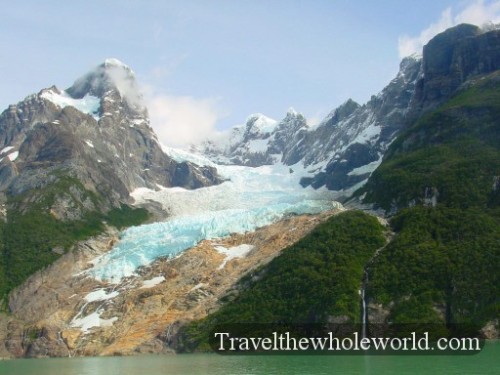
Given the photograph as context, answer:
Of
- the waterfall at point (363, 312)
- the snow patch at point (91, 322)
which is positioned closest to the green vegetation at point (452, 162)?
the waterfall at point (363, 312)

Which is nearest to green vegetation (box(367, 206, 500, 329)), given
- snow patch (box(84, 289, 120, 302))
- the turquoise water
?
the turquoise water

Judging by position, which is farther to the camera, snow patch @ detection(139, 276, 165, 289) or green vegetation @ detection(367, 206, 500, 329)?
snow patch @ detection(139, 276, 165, 289)

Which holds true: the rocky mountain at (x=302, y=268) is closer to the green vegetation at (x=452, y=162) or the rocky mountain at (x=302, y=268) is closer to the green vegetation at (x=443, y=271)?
the green vegetation at (x=443, y=271)

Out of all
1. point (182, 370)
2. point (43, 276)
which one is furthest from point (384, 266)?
point (43, 276)

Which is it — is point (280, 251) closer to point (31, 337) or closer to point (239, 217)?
point (239, 217)

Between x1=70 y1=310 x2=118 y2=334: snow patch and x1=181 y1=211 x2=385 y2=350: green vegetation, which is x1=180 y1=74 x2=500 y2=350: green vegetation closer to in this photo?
x1=181 y1=211 x2=385 y2=350: green vegetation

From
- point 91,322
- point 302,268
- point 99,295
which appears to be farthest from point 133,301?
point 302,268
